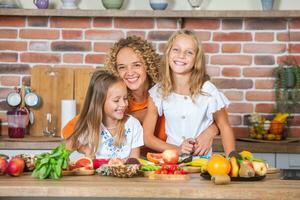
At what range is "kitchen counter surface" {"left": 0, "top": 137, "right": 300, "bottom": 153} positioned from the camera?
4262 millimetres

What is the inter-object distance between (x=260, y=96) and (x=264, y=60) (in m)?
0.25

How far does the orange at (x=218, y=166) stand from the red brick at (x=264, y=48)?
2.28m

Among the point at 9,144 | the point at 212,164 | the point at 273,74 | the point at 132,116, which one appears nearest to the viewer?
the point at 212,164

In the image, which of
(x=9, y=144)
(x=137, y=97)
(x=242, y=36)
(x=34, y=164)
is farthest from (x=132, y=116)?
(x=242, y=36)

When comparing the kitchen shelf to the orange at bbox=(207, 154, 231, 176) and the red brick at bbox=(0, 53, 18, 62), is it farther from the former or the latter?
the orange at bbox=(207, 154, 231, 176)

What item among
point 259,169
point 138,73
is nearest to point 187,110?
point 138,73

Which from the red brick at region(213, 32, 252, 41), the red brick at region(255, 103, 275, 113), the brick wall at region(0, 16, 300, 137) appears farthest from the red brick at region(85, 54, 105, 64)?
the red brick at region(255, 103, 275, 113)

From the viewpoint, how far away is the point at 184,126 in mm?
3512

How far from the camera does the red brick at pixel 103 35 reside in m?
4.74

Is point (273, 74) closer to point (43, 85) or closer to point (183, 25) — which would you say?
point (183, 25)

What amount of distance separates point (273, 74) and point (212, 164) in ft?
7.51

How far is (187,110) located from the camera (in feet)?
11.4

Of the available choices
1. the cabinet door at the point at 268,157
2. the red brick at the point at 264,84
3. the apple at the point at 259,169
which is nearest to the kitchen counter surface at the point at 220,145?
the cabinet door at the point at 268,157

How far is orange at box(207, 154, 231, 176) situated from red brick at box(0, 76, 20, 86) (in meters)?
2.52
